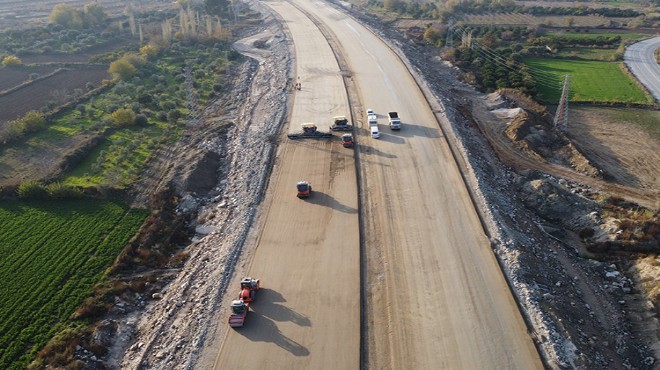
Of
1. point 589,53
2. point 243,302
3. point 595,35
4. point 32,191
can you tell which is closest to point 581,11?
point 595,35

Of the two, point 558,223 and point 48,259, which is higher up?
point 558,223

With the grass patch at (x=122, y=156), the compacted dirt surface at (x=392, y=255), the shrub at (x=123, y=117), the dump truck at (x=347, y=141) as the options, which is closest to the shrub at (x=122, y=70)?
the shrub at (x=123, y=117)

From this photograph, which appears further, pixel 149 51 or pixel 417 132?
pixel 149 51

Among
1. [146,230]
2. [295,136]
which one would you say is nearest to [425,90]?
[295,136]

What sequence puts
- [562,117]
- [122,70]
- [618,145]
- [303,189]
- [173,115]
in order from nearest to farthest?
[303,189] → [618,145] → [173,115] → [562,117] → [122,70]

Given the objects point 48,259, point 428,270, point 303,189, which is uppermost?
point 303,189

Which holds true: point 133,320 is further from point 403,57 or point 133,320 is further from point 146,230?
point 403,57

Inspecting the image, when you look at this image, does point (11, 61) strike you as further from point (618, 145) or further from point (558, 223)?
point (618, 145)
